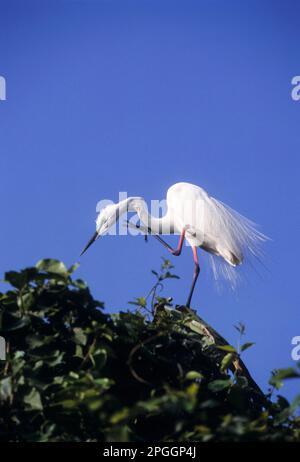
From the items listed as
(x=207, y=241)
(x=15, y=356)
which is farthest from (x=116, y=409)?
(x=207, y=241)

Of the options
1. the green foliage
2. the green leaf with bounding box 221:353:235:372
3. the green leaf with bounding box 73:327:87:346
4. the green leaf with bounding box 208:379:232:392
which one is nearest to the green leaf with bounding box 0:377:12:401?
the green foliage

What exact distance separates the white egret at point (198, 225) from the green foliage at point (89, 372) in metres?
3.29

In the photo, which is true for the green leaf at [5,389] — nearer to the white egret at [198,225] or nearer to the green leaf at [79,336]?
the green leaf at [79,336]

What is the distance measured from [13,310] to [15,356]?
7.2 inches

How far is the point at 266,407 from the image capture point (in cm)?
309

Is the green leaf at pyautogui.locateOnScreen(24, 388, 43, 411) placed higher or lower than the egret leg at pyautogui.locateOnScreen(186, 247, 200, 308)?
lower

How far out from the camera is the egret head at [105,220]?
6.88 meters

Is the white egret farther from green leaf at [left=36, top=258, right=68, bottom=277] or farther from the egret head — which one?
green leaf at [left=36, top=258, right=68, bottom=277]

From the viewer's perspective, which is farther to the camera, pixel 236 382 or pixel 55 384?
pixel 236 382

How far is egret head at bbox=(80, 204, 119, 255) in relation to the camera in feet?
22.6

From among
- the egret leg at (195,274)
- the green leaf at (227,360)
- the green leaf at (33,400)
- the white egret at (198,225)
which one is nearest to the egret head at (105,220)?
the white egret at (198,225)

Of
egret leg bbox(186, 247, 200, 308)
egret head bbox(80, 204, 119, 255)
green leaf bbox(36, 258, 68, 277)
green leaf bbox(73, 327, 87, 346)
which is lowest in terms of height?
green leaf bbox(73, 327, 87, 346)

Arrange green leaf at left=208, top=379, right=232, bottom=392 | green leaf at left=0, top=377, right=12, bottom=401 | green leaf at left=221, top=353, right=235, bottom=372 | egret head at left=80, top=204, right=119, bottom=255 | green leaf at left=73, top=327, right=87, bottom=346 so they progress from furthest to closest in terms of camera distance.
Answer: egret head at left=80, top=204, right=119, bottom=255 → green leaf at left=221, top=353, right=235, bottom=372 → green leaf at left=208, top=379, right=232, bottom=392 → green leaf at left=73, top=327, right=87, bottom=346 → green leaf at left=0, top=377, right=12, bottom=401
